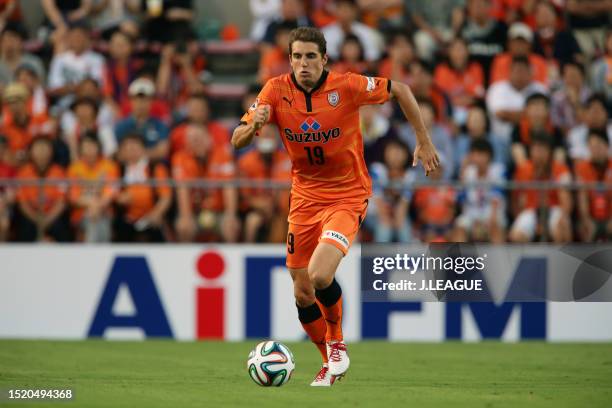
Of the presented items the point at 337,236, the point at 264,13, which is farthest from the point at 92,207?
the point at 264,13

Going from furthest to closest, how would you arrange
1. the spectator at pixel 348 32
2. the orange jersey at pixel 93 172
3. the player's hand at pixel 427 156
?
the spectator at pixel 348 32 → the orange jersey at pixel 93 172 → the player's hand at pixel 427 156

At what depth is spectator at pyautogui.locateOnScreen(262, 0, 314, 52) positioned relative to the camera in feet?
55.4

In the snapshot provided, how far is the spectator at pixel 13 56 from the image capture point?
16.8m

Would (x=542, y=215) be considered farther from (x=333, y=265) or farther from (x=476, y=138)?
(x=333, y=265)

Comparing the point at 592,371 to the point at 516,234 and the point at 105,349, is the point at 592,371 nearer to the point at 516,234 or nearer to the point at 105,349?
the point at 516,234

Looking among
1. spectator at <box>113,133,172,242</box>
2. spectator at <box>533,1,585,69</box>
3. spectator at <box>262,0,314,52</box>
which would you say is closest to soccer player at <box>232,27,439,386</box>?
spectator at <box>113,133,172,242</box>

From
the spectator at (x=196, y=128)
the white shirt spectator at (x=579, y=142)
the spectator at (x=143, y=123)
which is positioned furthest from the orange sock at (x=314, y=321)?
the white shirt spectator at (x=579, y=142)

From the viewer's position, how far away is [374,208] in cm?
1362

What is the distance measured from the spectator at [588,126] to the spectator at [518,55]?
37.4 inches

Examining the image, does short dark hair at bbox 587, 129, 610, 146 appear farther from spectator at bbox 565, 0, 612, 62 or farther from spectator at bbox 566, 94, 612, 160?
spectator at bbox 565, 0, 612, 62

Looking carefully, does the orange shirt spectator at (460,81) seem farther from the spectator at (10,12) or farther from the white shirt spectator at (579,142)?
the spectator at (10,12)

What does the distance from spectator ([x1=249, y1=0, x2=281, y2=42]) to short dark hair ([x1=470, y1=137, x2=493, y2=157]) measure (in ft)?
13.5

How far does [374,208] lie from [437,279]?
1.17 metres

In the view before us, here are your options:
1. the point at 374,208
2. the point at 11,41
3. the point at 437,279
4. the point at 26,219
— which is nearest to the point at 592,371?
the point at 437,279
